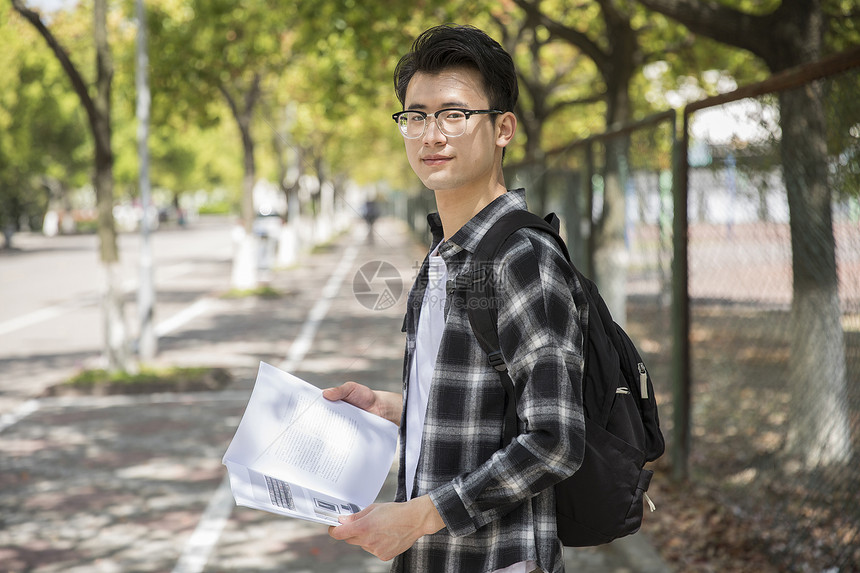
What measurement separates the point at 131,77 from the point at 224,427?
1261cm

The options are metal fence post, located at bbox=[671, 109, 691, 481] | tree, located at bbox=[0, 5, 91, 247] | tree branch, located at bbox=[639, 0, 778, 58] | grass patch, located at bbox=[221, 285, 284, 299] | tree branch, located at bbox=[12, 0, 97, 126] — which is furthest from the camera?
tree, located at bbox=[0, 5, 91, 247]

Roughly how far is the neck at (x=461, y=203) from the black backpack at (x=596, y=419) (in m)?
0.14

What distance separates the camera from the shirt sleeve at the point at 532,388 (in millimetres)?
1696

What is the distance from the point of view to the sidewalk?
4.84 meters

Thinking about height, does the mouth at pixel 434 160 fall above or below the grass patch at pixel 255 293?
above

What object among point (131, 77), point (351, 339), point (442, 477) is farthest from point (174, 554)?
point (131, 77)

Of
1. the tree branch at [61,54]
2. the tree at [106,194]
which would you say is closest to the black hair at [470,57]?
the tree branch at [61,54]

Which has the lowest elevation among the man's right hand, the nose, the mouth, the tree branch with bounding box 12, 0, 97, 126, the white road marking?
the white road marking

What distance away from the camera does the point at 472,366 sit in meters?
1.84

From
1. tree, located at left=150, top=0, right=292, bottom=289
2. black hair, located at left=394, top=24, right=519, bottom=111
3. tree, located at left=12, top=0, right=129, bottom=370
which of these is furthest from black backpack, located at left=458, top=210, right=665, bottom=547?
tree, located at left=150, top=0, right=292, bottom=289

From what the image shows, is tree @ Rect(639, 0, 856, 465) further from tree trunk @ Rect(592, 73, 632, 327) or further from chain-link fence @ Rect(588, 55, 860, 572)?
tree trunk @ Rect(592, 73, 632, 327)

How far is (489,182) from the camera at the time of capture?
2.00 m

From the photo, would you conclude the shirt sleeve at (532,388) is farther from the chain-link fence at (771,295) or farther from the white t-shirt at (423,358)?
the chain-link fence at (771,295)

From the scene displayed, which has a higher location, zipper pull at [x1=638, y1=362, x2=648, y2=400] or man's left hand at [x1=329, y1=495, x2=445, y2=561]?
zipper pull at [x1=638, y1=362, x2=648, y2=400]
